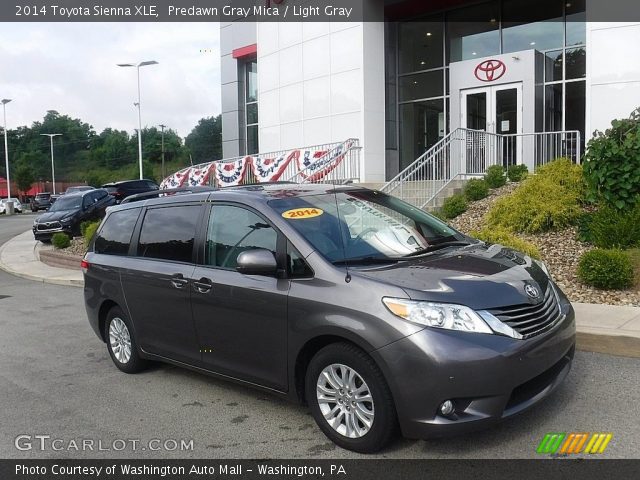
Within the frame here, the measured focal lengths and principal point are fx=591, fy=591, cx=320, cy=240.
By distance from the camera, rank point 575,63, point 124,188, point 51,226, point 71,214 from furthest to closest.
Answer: point 124,188
point 71,214
point 51,226
point 575,63

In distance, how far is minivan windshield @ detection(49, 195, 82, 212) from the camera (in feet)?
66.8

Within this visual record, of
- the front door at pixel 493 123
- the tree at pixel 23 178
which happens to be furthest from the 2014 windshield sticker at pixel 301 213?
the tree at pixel 23 178

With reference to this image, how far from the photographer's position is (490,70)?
1784 cm

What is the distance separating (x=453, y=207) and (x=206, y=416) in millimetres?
8201

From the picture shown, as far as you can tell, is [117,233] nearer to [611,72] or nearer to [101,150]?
[611,72]

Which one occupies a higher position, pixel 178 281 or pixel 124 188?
pixel 124 188

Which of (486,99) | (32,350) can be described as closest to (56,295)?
(32,350)

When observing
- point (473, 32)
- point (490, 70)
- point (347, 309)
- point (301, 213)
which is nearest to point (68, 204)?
point (490, 70)

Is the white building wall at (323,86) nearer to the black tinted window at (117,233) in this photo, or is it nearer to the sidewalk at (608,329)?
the sidewalk at (608,329)

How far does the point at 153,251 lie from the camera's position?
17.8 ft

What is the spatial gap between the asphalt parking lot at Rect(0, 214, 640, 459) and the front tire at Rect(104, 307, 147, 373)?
0.45 feet

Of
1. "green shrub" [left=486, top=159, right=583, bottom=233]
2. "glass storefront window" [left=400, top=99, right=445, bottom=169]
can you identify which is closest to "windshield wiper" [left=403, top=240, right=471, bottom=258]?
"green shrub" [left=486, top=159, right=583, bottom=233]

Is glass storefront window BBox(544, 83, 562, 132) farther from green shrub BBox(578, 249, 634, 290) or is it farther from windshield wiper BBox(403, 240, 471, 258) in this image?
windshield wiper BBox(403, 240, 471, 258)
